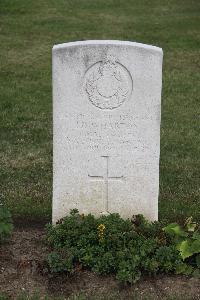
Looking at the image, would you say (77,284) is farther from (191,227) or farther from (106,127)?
(106,127)

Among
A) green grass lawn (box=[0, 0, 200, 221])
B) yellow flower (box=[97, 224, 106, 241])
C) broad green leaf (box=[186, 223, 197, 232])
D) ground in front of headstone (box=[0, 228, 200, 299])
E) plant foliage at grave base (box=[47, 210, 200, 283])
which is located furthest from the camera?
green grass lawn (box=[0, 0, 200, 221])

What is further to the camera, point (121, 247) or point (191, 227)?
point (191, 227)

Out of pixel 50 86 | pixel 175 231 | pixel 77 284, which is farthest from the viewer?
pixel 50 86

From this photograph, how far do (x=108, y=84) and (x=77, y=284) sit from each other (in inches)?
61.7

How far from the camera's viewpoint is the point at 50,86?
11422 millimetres

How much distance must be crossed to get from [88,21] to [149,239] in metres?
13.3

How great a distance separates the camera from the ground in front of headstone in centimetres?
483

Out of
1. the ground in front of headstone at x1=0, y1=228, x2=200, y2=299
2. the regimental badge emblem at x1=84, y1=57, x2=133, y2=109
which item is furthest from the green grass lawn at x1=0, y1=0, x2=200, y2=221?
the regimental badge emblem at x1=84, y1=57, x2=133, y2=109

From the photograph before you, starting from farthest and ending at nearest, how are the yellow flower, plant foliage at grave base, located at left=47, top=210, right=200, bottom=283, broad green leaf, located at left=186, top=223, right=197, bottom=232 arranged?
broad green leaf, located at left=186, top=223, right=197, bottom=232 → the yellow flower → plant foliage at grave base, located at left=47, top=210, right=200, bottom=283

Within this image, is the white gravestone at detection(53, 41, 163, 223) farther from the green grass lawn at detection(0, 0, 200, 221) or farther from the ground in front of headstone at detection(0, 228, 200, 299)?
the green grass lawn at detection(0, 0, 200, 221)

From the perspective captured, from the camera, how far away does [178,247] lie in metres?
5.09

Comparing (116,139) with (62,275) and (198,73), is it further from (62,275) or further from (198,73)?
(198,73)

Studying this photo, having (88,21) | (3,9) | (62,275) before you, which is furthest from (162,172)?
(3,9)

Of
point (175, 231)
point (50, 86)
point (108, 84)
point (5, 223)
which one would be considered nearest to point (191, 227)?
point (175, 231)
